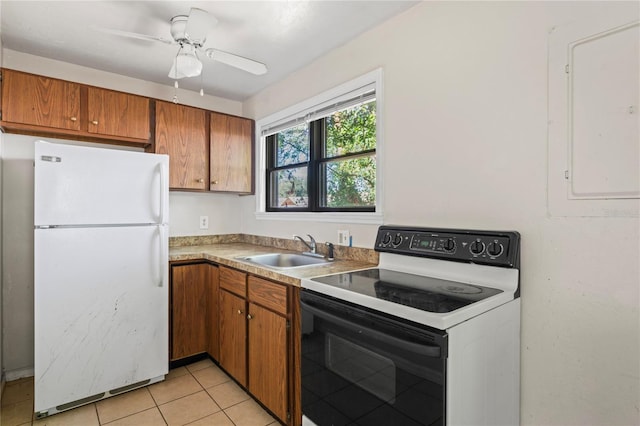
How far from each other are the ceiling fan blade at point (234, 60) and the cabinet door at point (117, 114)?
97 cm

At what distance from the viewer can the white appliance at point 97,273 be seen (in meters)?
1.95

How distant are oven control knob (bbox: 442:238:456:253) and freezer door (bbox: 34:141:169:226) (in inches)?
71.6

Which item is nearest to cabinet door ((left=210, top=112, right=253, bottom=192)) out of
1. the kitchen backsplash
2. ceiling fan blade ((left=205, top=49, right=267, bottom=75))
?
the kitchen backsplash

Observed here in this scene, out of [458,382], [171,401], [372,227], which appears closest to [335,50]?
[372,227]

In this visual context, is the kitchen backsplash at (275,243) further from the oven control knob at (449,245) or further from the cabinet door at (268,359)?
the cabinet door at (268,359)

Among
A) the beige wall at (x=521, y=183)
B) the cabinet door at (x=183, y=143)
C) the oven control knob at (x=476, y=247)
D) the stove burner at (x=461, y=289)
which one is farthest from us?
the cabinet door at (x=183, y=143)

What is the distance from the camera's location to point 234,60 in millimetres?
1972

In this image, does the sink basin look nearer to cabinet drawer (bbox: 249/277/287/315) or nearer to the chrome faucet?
the chrome faucet

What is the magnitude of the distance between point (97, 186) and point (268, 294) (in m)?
1.27

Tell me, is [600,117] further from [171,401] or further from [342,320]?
[171,401]

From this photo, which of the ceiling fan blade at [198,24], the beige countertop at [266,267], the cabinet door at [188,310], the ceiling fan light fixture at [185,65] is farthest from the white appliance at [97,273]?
the ceiling fan blade at [198,24]

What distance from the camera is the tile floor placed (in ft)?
6.32

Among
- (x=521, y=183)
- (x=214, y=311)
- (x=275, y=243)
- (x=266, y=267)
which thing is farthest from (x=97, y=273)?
(x=521, y=183)

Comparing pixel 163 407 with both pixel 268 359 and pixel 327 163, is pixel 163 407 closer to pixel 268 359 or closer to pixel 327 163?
pixel 268 359
